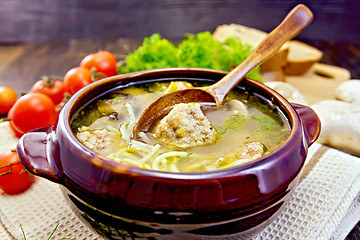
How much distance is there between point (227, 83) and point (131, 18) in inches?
178

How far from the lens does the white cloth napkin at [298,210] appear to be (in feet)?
7.09

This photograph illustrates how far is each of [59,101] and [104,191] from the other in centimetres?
262

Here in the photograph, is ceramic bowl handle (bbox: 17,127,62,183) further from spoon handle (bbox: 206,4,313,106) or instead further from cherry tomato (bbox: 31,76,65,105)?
cherry tomato (bbox: 31,76,65,105)

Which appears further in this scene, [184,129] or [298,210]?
[298,210]

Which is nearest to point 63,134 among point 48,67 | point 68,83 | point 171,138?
point 171,138

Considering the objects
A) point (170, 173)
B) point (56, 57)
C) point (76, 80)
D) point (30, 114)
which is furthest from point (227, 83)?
point (56, 57)

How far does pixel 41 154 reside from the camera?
6.50ft

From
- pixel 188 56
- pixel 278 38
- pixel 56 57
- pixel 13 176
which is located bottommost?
pixel 56 57

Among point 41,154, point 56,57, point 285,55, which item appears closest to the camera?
point 41,154

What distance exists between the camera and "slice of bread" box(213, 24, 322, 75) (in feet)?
14.8

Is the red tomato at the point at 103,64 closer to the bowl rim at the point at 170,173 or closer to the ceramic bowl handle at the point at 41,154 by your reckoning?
the bowl rim at the point at 170,173

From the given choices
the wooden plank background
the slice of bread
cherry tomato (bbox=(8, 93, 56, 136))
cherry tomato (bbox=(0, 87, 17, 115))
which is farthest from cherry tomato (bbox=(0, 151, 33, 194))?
the wooden plank background

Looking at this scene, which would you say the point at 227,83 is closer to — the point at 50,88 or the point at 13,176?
the point at 13,176

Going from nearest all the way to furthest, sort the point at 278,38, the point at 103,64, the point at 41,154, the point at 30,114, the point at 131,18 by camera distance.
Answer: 1. the point at 41,154
2. the point at 278,38
3. the point at 30,114
4. the point at 103,64
5. the point at 131,18
